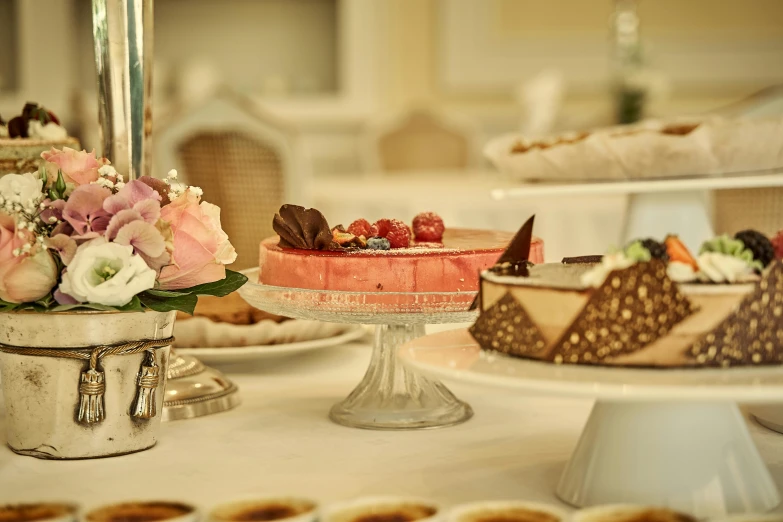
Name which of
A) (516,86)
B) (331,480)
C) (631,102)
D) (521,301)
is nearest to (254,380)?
(331,480)

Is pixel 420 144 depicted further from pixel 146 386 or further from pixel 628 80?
pixel 146 386

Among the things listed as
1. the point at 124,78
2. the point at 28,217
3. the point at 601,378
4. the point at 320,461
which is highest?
the point at 124,78

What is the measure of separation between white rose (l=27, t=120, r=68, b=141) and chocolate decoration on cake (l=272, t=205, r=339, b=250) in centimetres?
30

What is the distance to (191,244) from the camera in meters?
0.92

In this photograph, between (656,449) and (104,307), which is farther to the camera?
(104,307)

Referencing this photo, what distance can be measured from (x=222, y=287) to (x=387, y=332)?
9.1 inches

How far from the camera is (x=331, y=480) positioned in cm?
89

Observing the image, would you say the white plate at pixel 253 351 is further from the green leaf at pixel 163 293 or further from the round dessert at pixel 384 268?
the green leaf at pixel 163 293

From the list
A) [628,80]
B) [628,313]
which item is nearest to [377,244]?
[628,313]

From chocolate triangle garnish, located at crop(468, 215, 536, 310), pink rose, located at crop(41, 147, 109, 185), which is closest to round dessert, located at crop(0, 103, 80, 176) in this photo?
pink rose, located at crop(41, 147, 109, 185)

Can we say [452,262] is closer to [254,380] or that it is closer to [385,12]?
[254,380]

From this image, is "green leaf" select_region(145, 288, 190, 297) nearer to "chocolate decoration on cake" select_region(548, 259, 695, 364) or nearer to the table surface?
the table surface

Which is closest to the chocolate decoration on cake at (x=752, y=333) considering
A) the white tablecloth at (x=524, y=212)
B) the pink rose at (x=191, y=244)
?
the pink rose at (x=191, y=244)

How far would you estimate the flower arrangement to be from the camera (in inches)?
34.9
